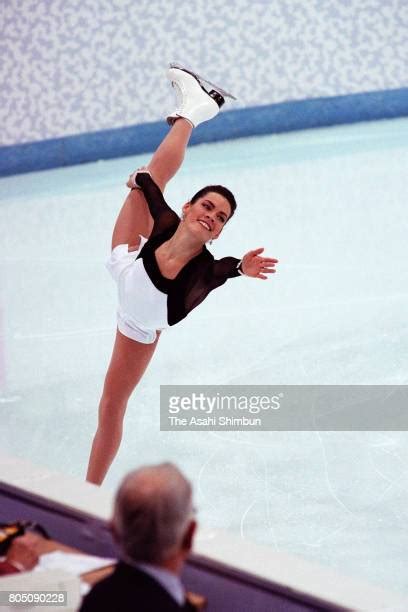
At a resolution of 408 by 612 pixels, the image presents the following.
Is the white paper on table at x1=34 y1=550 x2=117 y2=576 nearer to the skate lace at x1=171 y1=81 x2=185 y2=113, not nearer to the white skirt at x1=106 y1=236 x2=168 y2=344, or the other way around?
the white skirt at x1=106 y1=236 x2=168 y2=344

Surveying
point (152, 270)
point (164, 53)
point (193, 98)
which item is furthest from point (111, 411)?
point (164, 53)

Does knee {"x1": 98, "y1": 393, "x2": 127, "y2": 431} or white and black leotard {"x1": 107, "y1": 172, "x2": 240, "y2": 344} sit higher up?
white and black leotard {"x1": 107, "y1": 172, "x2": 240, "y2": 344}

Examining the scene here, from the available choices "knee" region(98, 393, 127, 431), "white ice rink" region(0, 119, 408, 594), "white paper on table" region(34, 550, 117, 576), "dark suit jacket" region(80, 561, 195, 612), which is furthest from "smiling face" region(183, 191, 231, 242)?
"dark suit jacket" region(80, 561, 195, 612)

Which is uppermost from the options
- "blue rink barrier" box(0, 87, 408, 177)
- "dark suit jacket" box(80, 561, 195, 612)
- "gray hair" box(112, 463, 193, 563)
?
"blue rink barrier" box(0, 87, 408, 177)

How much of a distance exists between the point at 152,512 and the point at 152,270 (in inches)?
71.6

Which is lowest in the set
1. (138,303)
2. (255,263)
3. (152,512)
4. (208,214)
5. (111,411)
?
(152,512)

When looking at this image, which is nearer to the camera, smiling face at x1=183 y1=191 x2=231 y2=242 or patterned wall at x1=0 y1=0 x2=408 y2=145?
smiling face at x1=183 y1=191 x2=231 y2=242

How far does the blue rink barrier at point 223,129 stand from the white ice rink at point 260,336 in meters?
0.35

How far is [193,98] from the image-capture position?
3834 millimetres

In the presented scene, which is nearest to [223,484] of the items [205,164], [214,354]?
[214,354]

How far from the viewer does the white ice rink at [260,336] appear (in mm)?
3309

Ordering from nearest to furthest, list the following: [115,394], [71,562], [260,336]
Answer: [71,562] < [115,394] < [260,336]

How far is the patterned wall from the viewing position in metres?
8.96

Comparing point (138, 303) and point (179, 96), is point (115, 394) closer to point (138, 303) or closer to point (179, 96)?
point (138, 303)
